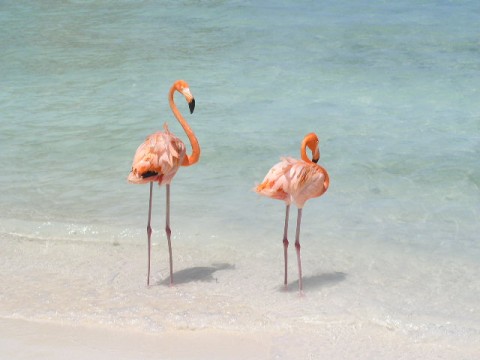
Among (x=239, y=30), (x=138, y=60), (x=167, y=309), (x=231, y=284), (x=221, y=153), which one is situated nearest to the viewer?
(x=167, y=309)

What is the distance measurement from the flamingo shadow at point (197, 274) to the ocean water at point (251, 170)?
0.01m

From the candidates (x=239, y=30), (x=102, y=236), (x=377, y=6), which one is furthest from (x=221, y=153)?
(x=377, y=6)

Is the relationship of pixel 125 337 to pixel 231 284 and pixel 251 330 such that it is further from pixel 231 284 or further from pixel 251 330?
pixel 231 284

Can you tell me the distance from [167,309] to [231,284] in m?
0.54

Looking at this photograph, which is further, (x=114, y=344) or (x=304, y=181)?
(x=304, y=181)

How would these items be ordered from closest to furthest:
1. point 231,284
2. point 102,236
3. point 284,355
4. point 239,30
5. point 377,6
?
point 284,355
point 231,284
point 102,236
point 239,30
point 377,6

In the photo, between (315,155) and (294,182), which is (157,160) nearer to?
(294,182)

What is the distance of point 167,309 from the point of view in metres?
4.91

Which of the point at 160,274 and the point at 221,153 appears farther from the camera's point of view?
the point at 221,153

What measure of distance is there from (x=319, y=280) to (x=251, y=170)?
2186 mm

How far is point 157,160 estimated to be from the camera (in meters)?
5.03

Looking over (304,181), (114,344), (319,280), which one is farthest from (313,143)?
(114,344)

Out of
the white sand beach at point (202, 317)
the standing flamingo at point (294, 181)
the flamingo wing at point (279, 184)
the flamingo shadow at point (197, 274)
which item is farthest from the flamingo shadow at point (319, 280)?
the flamingo wing at point (279, 184)

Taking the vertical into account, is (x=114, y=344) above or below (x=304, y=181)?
below
